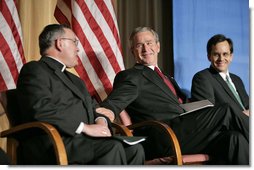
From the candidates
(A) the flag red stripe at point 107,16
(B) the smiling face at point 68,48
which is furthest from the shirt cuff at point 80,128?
(A) the flag red stripe at point 107,16

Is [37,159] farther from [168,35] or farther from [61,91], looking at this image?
[168,35]

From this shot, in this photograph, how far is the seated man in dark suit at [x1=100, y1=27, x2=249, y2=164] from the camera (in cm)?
281

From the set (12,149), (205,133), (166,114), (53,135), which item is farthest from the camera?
(166,114)

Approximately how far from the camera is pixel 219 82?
11.4 feet

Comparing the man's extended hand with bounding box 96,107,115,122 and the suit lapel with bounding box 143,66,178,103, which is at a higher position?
the suit lapel with bounding box 143,66,178,103

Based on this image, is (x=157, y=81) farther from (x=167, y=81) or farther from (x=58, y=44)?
(x=58, y=44)

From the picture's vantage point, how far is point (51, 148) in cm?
235

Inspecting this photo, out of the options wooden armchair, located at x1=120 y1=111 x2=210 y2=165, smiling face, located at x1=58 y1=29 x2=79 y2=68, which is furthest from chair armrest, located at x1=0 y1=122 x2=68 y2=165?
wooden armchair, located at x1=120 y1=111 x2=210 y2=165

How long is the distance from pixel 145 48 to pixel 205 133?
83 cm

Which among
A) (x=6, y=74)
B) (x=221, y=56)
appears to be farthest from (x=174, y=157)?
(x=6, y=74)

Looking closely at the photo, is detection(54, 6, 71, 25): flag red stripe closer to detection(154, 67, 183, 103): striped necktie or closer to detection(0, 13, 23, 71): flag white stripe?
detection(0, 13, 23, 71): flag white stripe

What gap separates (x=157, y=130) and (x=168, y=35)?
1394 millimetres

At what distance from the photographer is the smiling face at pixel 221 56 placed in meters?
3.54

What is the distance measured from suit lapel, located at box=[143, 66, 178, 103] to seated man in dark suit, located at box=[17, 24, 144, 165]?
2.04 ft
